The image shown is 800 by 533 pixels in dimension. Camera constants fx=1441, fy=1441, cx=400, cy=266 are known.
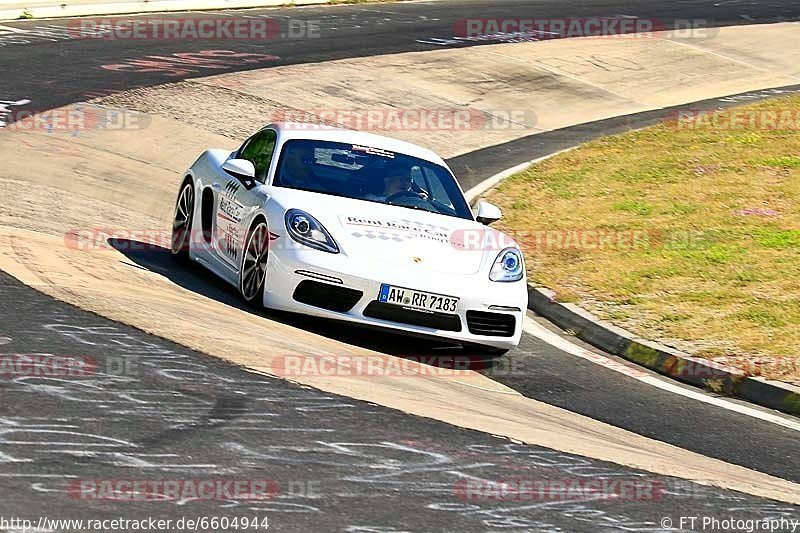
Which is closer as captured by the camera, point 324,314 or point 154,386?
point 154,386

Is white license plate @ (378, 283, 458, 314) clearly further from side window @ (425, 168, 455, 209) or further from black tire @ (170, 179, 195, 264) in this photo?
black tire @ (170, 179, 195, 264)

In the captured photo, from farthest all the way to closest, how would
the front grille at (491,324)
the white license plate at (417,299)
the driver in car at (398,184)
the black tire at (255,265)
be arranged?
the driver in car at (398,184)
the black tire at (255,265)
the front grille at (491,324)
the white license plate at (417,299)

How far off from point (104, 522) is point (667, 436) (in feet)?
13.9

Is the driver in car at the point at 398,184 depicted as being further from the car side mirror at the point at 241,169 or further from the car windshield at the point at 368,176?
the car side mirror at the point at 241,169

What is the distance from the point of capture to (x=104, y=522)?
554cm

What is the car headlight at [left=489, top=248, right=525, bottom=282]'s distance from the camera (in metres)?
10.4

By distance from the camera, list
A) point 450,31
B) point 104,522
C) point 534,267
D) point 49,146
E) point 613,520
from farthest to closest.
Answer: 1. point 450,31
2. point 49,146
3. point 534,267
4. point 613,520
5. point 104,522

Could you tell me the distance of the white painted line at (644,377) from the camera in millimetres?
9547

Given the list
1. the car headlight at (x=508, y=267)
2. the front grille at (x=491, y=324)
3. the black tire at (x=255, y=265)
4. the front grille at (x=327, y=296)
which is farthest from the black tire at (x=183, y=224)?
the front grille at (x=491, y=324)

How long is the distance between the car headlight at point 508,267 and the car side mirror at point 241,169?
2.02 metres

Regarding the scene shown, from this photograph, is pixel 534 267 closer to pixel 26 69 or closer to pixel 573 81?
pixel 26 69

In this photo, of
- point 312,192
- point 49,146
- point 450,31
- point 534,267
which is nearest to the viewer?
point 312,192

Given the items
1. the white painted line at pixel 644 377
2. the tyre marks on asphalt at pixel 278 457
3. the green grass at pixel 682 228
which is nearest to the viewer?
the tyre marks on asphalt at pixel 278 457

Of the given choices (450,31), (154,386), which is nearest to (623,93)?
(450,31)
